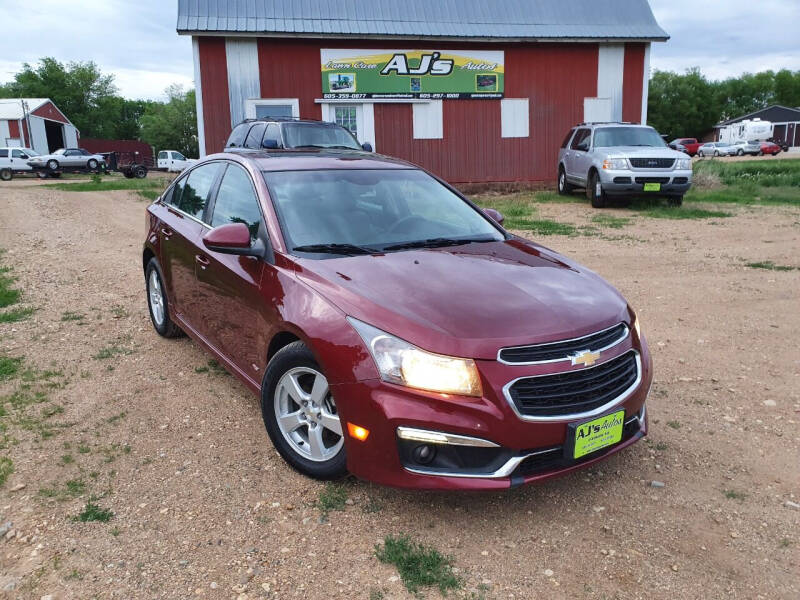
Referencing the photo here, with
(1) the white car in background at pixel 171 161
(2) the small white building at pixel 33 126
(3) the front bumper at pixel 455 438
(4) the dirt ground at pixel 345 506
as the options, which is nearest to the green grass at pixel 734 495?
(4) the dirt ground at pixel 345 506

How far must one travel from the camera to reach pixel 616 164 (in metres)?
13.7

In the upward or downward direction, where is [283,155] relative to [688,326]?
upward

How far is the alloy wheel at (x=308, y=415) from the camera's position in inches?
121

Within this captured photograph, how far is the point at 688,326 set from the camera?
5785mm

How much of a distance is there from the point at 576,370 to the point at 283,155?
2.59m

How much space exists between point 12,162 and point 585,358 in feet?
122

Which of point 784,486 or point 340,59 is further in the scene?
point 340,59

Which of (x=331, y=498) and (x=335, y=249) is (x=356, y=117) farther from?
(x=331, y=498)

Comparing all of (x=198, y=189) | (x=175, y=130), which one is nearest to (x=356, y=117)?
(x=198, y=189)

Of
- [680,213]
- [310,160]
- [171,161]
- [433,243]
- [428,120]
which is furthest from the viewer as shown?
[171,161]

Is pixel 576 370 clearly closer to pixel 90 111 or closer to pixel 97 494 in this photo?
pixel 97 494

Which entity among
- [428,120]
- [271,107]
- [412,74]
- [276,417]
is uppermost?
[412,74]

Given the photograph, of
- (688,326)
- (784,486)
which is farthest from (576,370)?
(688,326)

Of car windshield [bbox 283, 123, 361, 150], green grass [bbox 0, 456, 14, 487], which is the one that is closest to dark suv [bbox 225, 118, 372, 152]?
car windshield [bbox 283, 123, 361, 150]
